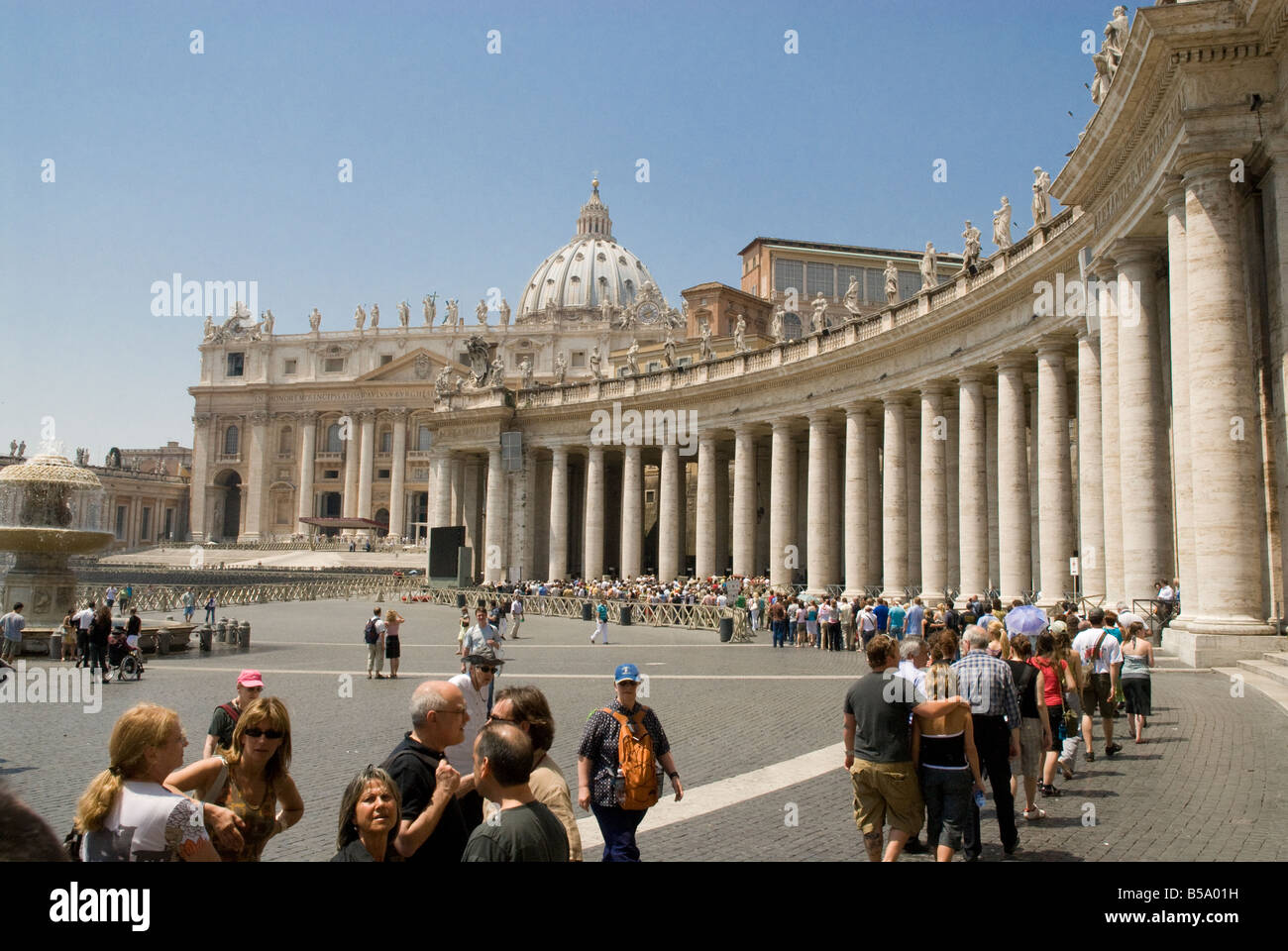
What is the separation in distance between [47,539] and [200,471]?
105 meters

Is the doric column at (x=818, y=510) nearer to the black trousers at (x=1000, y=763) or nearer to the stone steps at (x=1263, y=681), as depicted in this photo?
the stone steps at (x=1263, y=681)

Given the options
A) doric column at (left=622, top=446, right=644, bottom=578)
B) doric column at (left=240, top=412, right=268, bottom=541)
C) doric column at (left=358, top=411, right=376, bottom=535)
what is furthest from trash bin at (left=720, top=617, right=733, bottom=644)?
doric column at (left=240, top=412, right=268, bottom=541)

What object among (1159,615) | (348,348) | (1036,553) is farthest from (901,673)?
(348,348)

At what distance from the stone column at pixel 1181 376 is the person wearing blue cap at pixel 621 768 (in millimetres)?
14535

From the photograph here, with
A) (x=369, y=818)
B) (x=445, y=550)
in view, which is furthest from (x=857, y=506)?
(x=369, y=818)

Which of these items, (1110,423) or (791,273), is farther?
(791,273)

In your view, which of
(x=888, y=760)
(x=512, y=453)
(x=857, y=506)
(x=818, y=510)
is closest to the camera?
(x=888, y=760)

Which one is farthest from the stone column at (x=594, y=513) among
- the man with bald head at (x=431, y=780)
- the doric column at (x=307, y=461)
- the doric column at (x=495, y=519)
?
the doric column at (x=307, y=461)

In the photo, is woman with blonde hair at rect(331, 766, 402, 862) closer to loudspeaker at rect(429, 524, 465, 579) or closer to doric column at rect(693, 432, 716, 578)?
doric column at rect(693, 432, 716, 578)

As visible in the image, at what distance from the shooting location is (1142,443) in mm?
19859

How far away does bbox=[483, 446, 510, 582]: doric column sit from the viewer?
2085 inches

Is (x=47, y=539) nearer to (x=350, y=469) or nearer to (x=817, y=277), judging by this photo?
(x=817, y=277)

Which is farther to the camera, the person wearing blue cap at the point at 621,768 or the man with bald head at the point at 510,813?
the person wearing blue cap at the point at 621,768

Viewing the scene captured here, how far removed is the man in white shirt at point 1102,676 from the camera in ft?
35.7
